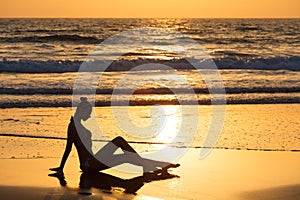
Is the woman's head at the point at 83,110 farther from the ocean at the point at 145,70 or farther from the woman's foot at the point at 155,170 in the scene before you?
the ocean at the point at 145,70

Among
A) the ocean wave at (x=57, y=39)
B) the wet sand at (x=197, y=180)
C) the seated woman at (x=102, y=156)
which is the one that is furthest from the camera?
the ocean wave at (x=57, y=39)

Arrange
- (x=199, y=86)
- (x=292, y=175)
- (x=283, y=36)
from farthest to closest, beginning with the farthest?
(x=283, y=36) → (x=199, y=86) → (x=292, y=175)

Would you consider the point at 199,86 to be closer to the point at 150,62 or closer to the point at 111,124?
the point at 111,124

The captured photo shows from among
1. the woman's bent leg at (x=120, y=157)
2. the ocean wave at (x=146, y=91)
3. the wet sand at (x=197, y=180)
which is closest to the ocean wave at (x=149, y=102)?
the ocean wave at (x=146, y=91)

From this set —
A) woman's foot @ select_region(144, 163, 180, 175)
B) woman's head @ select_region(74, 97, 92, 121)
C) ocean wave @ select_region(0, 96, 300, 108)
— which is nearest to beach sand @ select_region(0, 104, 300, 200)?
woman's foot @ select_region(144, 163, 180, 175)

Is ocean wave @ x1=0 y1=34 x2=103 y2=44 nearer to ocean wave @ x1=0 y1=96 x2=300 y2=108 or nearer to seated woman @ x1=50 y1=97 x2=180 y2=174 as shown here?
ocean wave @ x1=0 y1=96 x2=300 y2=108

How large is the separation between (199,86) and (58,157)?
13.6m

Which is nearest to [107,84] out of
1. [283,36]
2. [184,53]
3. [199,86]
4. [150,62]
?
[199,86]

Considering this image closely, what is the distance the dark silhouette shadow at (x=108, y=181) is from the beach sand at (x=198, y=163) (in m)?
0.11

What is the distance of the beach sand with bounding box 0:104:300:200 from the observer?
28.8ft

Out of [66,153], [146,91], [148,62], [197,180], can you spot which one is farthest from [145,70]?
[197,180]

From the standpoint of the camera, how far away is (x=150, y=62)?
121ft

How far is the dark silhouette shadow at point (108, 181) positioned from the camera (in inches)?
355

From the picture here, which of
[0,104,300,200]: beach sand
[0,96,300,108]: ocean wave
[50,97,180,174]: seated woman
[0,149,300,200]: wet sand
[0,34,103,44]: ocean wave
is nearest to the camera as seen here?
[0,149,300,200]: wet sand
